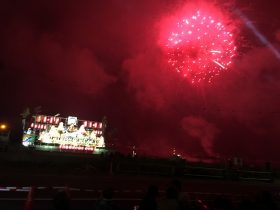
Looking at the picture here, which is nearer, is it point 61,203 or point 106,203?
point 61,203

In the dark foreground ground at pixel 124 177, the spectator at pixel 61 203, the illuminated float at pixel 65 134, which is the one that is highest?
the illuminated float at pixel 65 134

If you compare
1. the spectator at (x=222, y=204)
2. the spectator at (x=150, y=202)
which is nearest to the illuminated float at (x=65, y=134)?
the spectator at (x=150, y=202)

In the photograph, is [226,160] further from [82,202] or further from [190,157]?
[82,202]

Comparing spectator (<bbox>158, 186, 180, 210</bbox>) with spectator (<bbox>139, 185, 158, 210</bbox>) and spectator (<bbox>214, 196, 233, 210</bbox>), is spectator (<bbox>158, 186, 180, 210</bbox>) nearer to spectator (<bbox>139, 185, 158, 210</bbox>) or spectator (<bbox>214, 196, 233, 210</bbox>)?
spectator (<bbox>139, 185, 158, 210</bbox>)

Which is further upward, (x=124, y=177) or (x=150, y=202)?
(x=124, y=177)

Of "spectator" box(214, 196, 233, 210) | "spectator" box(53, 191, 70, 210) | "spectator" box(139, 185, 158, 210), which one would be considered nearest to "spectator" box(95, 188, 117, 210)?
"spectator" box(53, 191, 70, 210)

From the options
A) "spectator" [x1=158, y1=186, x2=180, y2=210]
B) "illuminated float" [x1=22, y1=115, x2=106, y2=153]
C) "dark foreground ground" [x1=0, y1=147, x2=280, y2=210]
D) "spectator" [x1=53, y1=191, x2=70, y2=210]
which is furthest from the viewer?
"illuminated float" [x1=22, y1=115, x2=106, y2=153]

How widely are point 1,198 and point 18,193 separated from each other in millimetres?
1119

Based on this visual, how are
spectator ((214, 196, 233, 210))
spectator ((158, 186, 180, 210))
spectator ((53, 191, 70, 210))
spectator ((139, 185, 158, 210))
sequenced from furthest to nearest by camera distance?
spectator ((139, 185, 158, 210)), spectator ((158, 186, 180, 210)), spectator ((214, 196, 233, 210)), spectator ((53, 191, 70, 210))

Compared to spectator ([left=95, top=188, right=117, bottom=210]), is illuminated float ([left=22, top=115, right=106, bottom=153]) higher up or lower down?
higher up

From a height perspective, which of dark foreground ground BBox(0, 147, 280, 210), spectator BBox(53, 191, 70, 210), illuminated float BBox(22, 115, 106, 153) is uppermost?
illuminated float BBox(22, 115, 106, 153)

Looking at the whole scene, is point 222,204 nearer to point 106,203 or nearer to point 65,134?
point 106,203

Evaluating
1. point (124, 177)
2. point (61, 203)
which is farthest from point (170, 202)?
point (124, 177)

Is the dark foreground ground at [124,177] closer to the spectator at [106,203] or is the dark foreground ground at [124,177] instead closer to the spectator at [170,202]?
the spectator at [170,202]
